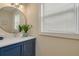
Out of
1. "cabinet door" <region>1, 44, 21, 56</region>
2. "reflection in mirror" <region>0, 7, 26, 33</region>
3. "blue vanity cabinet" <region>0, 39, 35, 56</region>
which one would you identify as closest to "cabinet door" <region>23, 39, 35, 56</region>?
"blue vanity cabinet" <region>0, 39, 35, 56</region>

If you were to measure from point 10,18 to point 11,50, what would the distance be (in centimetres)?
109

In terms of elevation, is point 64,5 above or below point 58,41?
above

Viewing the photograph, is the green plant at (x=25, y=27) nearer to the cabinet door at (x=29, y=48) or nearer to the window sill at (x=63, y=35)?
the cabinet door at (x=29, y=48)

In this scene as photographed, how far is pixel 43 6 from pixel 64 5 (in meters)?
0.54

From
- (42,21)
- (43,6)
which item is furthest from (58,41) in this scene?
(43,6)

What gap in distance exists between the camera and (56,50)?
2.21m

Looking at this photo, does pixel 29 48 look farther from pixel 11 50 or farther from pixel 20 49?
pixel 11 50

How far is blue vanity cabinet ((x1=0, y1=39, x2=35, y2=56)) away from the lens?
1696 mm

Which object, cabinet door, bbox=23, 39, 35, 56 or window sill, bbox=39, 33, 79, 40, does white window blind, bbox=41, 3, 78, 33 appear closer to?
window sill, bbox=39, 33, 79, 40

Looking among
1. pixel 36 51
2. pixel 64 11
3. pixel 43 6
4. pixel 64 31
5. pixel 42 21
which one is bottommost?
pixel 36 51

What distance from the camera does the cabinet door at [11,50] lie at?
5.43 ft

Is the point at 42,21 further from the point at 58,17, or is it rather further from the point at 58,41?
the point at 58,41

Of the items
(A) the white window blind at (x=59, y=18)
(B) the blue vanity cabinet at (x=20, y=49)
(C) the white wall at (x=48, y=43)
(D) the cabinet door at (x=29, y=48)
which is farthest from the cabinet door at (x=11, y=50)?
(A) the white window blind at (x=59, y=18)

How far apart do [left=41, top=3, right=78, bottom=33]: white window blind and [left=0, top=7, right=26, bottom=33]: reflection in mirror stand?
1.94 ft
